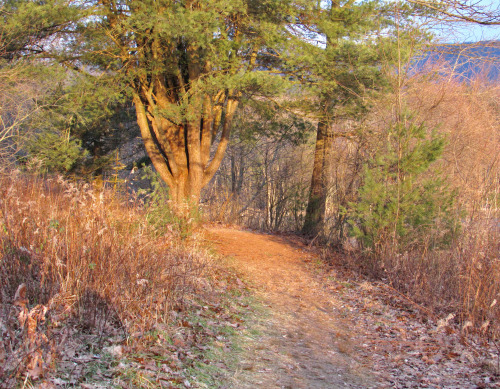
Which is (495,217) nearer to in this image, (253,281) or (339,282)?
(339,282)

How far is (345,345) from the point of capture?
4.70 m

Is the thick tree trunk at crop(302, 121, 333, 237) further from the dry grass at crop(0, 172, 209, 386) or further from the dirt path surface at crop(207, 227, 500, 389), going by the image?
the dry grass at crop(0, 172, 209, 386)

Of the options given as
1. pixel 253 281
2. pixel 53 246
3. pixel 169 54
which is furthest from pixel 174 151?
pixel 53 246

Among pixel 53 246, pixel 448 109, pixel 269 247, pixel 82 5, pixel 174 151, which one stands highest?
pixel 82 5

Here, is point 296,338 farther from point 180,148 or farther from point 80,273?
point 180,148

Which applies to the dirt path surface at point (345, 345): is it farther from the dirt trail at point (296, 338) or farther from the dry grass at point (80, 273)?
Result: the dry grass at point (80, 273)

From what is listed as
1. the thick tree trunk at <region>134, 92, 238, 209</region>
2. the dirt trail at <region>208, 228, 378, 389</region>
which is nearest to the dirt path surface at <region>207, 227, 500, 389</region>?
the dirt trail at <region>208, 228, 378, 389</region>

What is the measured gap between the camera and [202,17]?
8078 millimetres

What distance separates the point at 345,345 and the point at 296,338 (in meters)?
0.57

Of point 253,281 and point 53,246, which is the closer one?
point 53,246

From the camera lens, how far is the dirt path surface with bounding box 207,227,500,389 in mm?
3732

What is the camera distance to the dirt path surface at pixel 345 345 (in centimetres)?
373

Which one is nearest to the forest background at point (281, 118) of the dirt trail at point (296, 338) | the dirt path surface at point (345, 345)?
the dirt path surface at point (345, 345)

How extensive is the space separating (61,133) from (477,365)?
15153 mm
